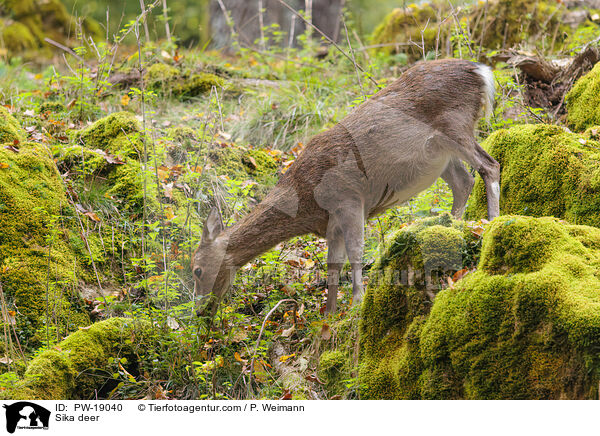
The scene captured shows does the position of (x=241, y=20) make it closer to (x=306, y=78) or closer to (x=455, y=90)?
(x=306, y=78)

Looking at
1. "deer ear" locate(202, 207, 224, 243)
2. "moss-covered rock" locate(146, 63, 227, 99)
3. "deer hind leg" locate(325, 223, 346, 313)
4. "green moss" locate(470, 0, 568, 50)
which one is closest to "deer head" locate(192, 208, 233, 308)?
"deer ear" locate(202, 207, 224, 243)

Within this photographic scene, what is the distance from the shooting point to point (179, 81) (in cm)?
969

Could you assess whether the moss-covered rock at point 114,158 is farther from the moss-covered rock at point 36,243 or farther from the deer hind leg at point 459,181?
the deer hind leg at point 459,181

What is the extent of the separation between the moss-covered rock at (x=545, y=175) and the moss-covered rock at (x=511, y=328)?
98 cm

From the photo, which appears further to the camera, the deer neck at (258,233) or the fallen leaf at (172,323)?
the deer neck at (258,233)

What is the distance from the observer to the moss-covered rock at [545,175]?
459 cm

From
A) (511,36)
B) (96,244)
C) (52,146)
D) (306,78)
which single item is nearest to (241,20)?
(306,78)

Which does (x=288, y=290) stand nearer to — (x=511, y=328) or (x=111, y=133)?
(x=511, y=328)

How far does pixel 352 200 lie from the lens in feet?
18.2

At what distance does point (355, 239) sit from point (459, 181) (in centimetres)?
128

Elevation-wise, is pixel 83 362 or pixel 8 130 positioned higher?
pixel 8 130

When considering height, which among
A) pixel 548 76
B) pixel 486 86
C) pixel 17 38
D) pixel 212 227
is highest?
pixel 17 38
